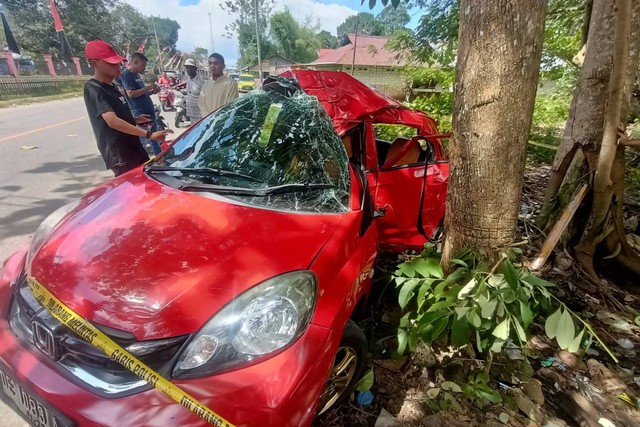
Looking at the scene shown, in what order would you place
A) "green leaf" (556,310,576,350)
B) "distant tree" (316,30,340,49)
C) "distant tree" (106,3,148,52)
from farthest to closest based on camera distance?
"distant tree" (316,30,340,49), "distant tree" (106,3,148,52), "green leaf" (556,310,576,350)

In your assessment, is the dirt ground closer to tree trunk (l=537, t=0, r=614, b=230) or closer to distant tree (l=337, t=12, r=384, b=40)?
tree trunk (l=537, t=0, r=614, b=230)

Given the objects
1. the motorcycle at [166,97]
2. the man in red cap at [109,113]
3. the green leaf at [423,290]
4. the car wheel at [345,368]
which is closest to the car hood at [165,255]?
the car wheel at [345,368]

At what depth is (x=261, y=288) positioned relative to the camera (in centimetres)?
129

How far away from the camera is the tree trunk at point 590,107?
2.48 meters

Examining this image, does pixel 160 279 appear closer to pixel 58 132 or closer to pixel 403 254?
pixel 403 254

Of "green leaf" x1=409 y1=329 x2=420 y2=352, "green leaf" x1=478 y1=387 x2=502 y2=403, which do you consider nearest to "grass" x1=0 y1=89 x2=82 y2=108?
"green leaf" x1=409 y1=329 x2=420 y2=352

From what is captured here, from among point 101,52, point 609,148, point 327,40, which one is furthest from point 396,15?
point 327,40

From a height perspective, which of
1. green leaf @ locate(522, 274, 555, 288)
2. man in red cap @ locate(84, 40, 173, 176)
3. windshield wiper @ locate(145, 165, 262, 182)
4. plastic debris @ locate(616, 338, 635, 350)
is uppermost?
man in red cap @ locate(84, 40, 173, 176)

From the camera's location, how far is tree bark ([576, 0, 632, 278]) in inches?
75.1

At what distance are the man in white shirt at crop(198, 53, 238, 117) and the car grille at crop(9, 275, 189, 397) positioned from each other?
3717mm

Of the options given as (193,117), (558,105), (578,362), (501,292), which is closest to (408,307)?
(501,292)

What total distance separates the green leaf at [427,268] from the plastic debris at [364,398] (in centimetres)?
68

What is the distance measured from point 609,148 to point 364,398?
2204 millimetres

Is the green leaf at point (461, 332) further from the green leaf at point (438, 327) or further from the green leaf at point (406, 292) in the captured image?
the green leaf at point (406, 292)
